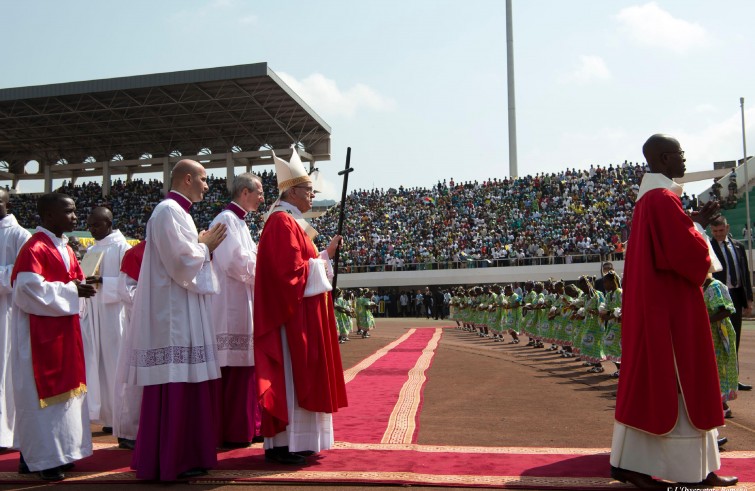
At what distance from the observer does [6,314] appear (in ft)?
19.0

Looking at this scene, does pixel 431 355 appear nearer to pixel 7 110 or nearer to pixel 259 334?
pixel 259 334

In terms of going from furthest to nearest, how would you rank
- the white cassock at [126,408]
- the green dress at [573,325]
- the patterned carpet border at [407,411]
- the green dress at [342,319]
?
the green dress at [342,319] < the green dress at [573,325] < the patterned carpet border at [407,411] < the white cassock at [126,408]

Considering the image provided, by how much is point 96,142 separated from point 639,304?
44755 mm

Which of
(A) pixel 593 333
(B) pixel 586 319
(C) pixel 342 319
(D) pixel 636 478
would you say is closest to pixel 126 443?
(D) pixel 636 478

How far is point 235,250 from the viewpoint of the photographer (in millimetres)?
5629

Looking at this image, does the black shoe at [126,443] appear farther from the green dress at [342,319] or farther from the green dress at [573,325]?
the green dress at [342,319]

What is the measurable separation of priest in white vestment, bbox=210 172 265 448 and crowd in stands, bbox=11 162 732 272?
25.6 metres

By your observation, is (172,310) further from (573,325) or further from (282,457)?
(573,325)

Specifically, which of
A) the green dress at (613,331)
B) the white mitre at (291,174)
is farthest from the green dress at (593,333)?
the white mitre at (291,174)

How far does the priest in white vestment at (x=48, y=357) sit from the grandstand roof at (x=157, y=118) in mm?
30844

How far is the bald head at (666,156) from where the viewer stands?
14.8 feet

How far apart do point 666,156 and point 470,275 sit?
29.3 metres

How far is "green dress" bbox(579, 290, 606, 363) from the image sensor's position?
10.7m

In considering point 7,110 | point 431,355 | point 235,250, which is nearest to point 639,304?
point 235,250
